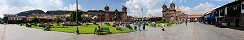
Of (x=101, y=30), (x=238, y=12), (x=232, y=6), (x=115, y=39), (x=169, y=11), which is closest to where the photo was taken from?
(x=115, y=39)

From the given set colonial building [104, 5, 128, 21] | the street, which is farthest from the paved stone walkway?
colonial building [104, 5, 128, 21]

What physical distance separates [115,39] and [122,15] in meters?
160

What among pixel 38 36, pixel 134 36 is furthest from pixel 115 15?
pixel 134 36

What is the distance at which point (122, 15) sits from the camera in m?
181

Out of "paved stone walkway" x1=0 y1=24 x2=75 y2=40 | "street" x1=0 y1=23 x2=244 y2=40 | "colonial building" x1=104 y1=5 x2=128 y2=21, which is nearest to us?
"street" x1=0 y1=23 x2=244 y2=40

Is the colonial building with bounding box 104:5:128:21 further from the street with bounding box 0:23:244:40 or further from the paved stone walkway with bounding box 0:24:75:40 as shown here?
the street with bounding box 0:23:244:40

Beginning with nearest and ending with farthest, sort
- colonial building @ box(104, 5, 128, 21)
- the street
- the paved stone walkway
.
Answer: the street
the paved stone walkway
colonial building @ box(104, 5, 128, 21)

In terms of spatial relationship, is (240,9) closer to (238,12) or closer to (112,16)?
(238,12)

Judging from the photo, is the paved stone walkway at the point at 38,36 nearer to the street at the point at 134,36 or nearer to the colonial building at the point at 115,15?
the street at the point at 134,36

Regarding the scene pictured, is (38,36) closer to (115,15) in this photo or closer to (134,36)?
(134,36)

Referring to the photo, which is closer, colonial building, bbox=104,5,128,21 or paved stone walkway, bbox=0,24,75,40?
paved stone walkway, bbox=0,24,75,40

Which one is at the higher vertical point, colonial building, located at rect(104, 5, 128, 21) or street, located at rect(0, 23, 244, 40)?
colonial building, located at rect(104, 5, 128, 21)

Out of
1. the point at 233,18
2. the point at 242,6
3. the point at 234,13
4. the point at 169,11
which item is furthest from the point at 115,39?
the point at 169,11

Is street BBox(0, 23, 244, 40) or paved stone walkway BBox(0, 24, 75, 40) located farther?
paved stone walkway BBox(0, 24, 75, 40)
